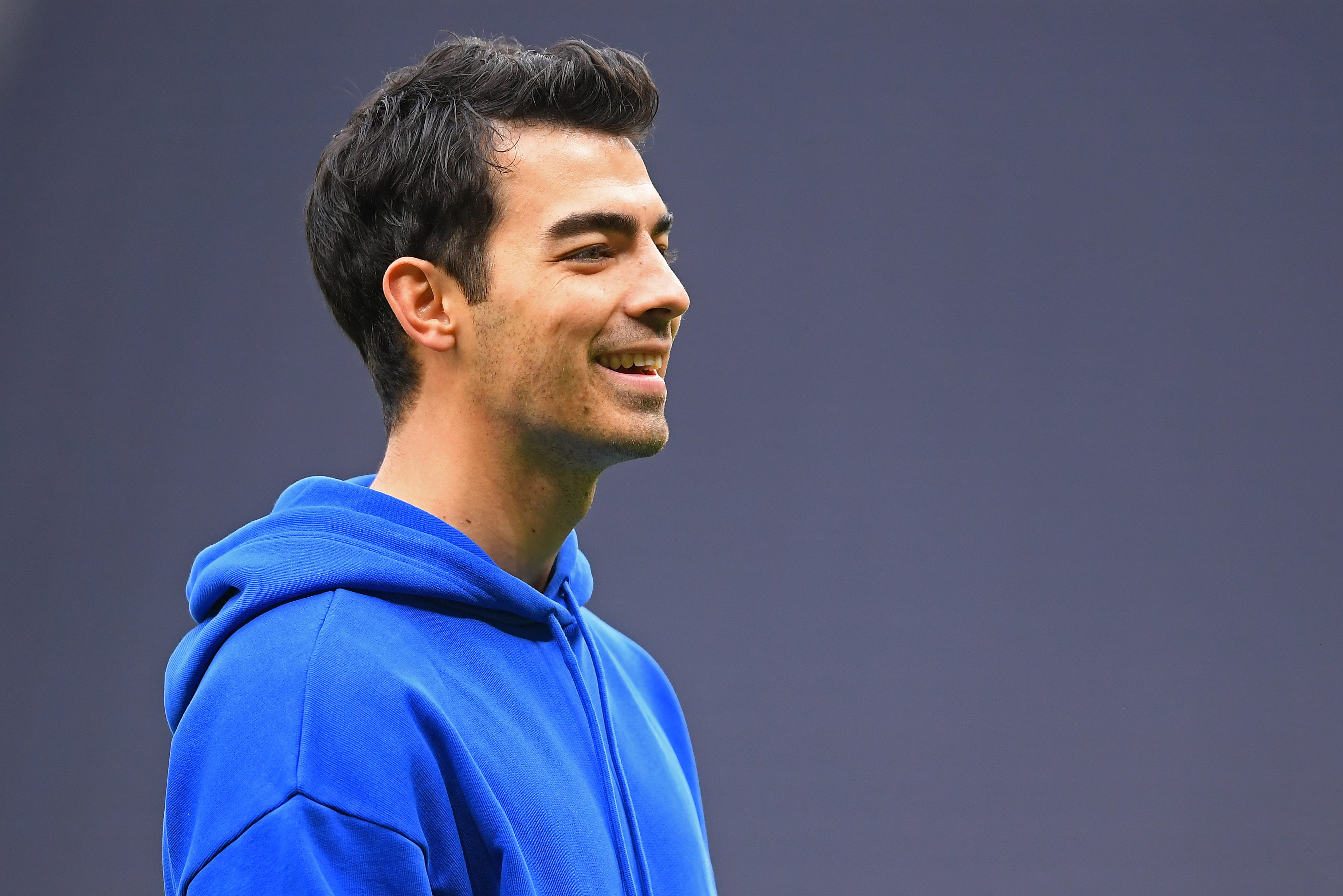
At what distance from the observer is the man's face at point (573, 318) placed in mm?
1006

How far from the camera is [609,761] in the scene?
104 centimetres

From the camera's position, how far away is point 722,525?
2477 millimetres

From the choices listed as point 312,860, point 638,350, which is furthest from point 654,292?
point 312,860

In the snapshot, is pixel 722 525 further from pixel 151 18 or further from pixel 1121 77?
pixel 151 18

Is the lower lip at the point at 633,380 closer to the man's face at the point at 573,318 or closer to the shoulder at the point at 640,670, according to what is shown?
the man's face at the point at 573,318

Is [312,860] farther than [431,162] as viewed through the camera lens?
No

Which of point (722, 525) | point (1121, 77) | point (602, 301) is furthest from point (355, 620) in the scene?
point (1121, 77)

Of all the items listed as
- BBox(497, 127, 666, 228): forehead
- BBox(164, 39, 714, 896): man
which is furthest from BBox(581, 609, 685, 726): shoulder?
BBox(497, 127, 666, 228): forehead

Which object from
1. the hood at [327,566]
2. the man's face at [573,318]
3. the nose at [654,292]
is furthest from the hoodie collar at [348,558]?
the nose at [654,292]

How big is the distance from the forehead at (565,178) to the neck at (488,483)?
18cm

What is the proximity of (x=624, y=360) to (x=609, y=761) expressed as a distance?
344mm

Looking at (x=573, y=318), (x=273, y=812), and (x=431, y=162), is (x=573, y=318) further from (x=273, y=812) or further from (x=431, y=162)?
(x=273, y=812)

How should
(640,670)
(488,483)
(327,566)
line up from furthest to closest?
(640,670) < (488,483) < (327,566)

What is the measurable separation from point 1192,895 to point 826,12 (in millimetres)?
1974
